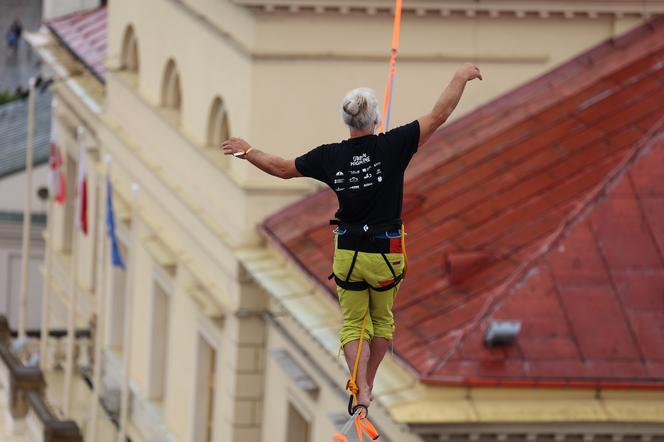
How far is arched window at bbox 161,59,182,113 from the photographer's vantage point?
143 feet

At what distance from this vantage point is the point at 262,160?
18.7 meters

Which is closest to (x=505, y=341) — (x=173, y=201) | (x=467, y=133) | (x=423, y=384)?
(x=423, y=384)

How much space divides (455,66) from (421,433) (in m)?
9.78

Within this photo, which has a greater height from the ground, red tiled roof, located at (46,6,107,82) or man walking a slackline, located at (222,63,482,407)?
red tiled roof, located at (46,6,107,82)

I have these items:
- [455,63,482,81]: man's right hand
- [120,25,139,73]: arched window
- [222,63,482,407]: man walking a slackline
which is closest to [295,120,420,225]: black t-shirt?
[222,63,482,407]: man walking a slackline

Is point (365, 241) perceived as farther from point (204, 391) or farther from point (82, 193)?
point (82, 193)

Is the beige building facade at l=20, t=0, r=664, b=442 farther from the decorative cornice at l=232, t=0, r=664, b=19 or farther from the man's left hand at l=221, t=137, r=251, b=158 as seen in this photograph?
the man's left hand at l=221, t=137, r=251, b=158

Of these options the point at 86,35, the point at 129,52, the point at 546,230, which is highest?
the point at 86,35

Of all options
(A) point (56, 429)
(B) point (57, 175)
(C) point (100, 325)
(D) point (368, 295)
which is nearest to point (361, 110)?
(D) point (368, 295)

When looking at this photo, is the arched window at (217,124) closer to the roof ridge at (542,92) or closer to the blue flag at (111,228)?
the roof ridge at (542,92)

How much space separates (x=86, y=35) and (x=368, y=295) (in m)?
37.6

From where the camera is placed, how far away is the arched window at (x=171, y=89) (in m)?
43.6

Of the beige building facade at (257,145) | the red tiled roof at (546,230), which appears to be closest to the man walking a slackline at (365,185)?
the red tiled roof at (546,230)

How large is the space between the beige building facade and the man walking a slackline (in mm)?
11516
